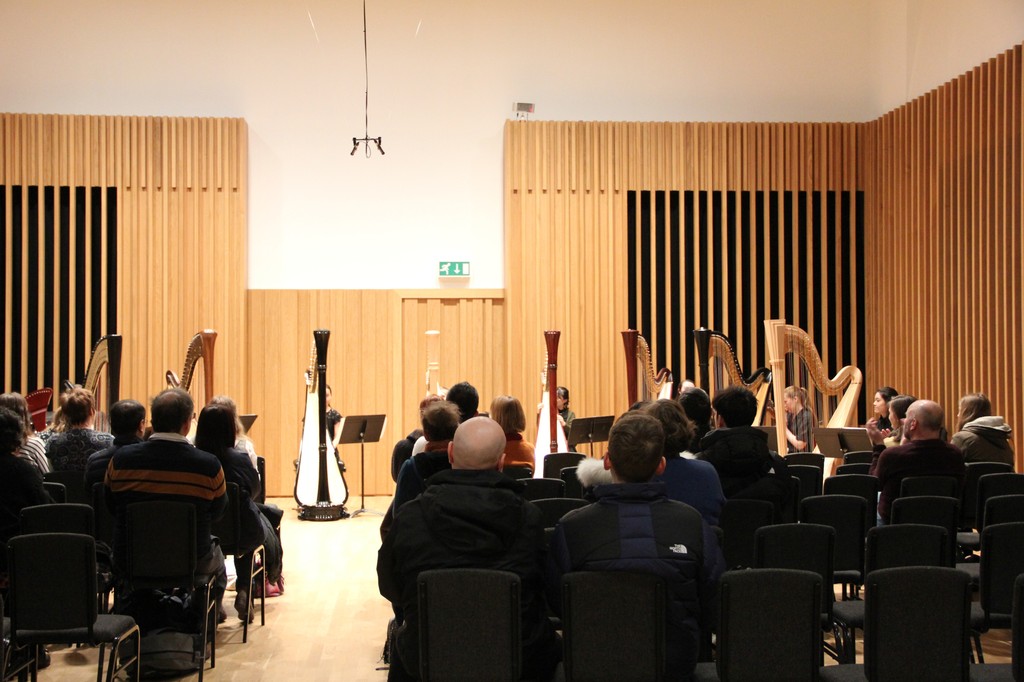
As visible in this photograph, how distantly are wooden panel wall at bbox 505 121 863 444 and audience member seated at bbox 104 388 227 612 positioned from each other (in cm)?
709

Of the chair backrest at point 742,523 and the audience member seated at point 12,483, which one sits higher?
the audience member seated at point 12,483

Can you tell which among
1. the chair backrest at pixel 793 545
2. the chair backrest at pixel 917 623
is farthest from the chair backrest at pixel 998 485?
the chair backrest at pixel 917 623

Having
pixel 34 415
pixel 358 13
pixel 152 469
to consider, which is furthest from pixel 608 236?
pixel 152 469

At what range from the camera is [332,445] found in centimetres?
1014

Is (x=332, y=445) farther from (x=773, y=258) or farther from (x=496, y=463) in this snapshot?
(x=496, y=463)

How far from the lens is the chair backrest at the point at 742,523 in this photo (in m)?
4.77

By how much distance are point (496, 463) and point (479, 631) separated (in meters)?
0.53

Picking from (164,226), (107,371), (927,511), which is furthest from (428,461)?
(164,226)

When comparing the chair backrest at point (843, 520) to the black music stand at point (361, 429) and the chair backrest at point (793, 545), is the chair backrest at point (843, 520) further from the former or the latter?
the black music stand at point (361, 429)

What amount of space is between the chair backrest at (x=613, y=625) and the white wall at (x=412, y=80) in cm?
909

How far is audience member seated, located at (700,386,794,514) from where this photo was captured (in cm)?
481

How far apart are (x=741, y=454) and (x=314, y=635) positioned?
2.66 metres

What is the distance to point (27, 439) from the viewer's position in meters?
5.64

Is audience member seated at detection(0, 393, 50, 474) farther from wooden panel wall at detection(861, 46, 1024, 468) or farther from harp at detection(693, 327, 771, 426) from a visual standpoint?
wooden panel wall at detection(861, 46, 1024, 468)
